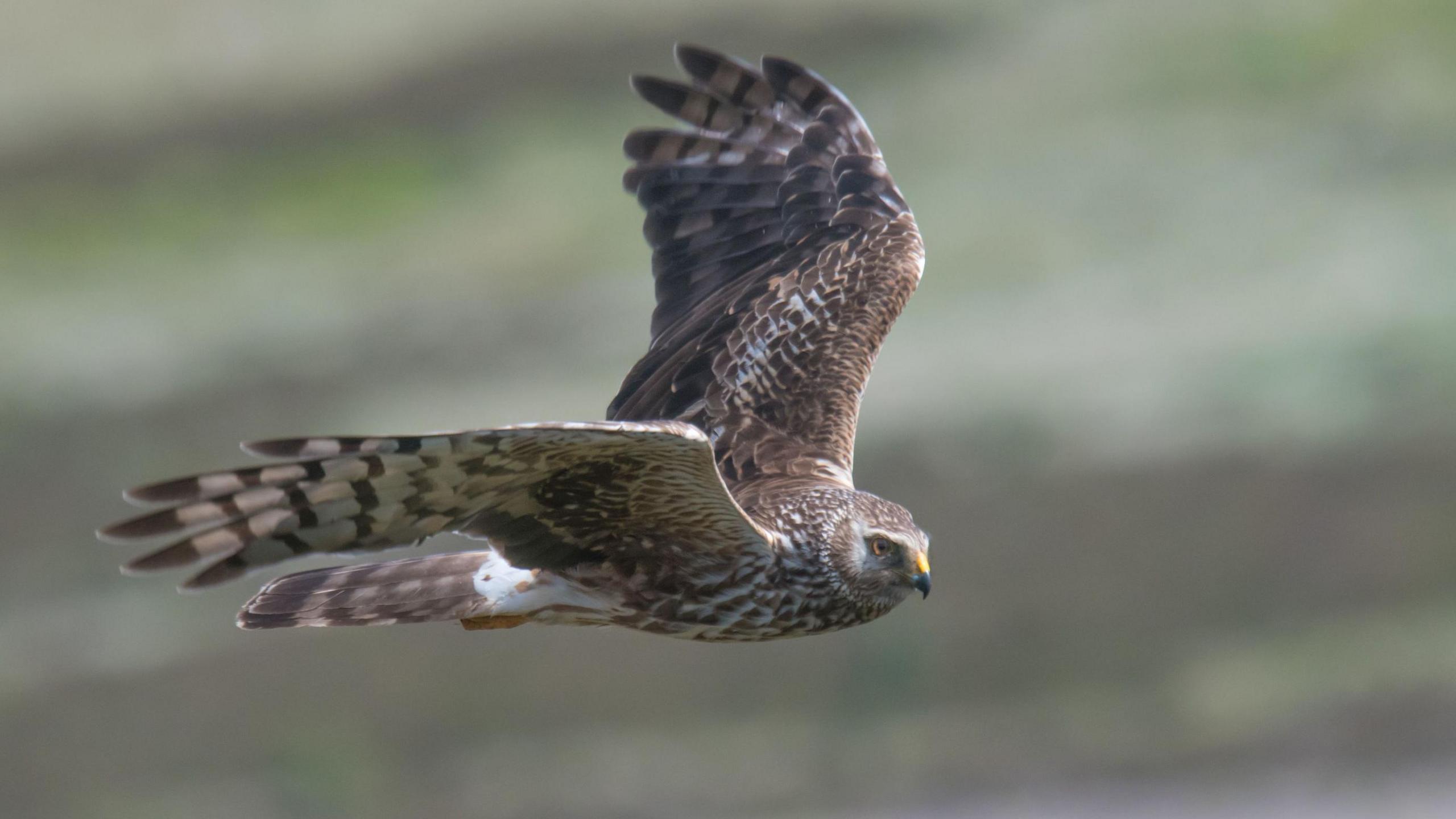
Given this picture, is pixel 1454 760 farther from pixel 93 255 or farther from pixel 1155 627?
pixel 93 255

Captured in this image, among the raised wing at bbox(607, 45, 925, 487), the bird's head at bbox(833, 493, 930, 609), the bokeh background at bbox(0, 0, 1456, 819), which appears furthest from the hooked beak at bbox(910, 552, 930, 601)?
the bokeh background at bbox(0, 0, 1456, 819)

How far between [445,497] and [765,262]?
2.60 m

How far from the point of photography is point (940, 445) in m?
15.5

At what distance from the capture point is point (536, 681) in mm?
14828

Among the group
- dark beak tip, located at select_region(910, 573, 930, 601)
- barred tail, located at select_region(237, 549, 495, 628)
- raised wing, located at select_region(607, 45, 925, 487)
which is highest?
raised wing, located at select_region(607, 45, 925, 487)

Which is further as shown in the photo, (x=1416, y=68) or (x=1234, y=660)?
(x=1416, y=68)

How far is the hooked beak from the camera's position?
6629 mm

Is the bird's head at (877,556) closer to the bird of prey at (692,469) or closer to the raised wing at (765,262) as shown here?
the bird of prey at (692,469)

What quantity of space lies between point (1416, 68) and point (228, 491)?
19.4m

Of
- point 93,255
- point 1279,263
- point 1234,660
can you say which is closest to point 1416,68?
point 1279,263

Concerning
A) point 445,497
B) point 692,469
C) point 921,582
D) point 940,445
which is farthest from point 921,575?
point 940,445

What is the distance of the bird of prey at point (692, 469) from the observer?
5.59 meters

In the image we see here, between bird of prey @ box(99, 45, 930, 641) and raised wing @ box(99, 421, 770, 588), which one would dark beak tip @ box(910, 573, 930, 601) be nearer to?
bird of prey @ box(99, 45, 930, 641)

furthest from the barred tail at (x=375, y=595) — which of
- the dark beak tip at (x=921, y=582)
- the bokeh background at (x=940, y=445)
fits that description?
the bokeh background at (x=940, y=445)
